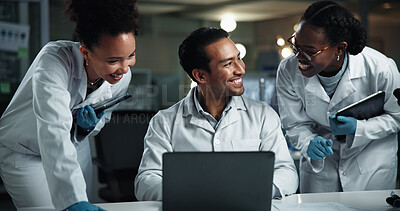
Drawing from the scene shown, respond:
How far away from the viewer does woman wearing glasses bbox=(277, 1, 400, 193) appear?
6.01ft

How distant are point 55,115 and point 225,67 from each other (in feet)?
2.52

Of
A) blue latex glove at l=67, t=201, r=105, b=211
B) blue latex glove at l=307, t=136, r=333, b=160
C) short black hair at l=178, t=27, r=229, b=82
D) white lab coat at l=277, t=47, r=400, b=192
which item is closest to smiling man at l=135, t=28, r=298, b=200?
short black hair at l=178, t=27, r=229, b=82

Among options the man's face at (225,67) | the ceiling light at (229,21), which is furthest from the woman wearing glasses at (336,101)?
the ceiling light at (229,21)

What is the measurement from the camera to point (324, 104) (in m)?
1.99

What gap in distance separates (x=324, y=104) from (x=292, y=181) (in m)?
0.50

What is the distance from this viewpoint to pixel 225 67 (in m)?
1.80

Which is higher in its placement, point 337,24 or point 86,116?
point 337,24

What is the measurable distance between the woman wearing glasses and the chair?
0.89 m

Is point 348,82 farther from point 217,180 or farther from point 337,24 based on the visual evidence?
point 217,180

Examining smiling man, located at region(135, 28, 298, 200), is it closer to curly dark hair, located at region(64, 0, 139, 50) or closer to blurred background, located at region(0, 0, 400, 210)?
blurred background, located at region(0, 0, 400, 210)

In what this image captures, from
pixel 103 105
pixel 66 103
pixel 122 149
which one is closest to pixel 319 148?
pixel 103 105

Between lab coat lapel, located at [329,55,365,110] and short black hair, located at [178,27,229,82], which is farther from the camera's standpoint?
lab coat lapel, located at [329,55,365,110]

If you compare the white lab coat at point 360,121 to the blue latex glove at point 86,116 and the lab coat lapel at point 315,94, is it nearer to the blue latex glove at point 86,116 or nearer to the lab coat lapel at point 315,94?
the lab coat lapel at point 315,94

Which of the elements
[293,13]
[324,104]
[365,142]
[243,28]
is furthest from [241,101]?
[243,28]
